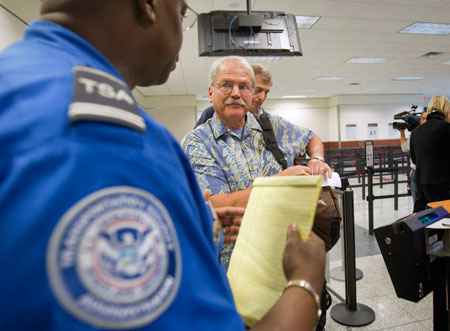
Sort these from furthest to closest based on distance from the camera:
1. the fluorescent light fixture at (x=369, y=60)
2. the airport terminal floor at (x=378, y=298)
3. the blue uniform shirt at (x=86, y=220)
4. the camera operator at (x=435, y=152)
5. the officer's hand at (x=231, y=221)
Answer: the fluorescent light fixture at (x=369, y=60) → the camera operator at (x=435, y=152) → the airport terminal floor at (x=378, y=298) → the officer's hand at (x=231, y=221) → the blue uniform shirt at (x=86, y=220)

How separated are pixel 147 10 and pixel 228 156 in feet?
2.72

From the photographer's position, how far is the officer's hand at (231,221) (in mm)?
850

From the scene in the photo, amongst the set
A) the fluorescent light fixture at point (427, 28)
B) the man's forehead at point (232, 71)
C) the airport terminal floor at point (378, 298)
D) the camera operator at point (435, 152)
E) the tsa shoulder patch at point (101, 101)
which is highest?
the fluorescent light fixture at point (427, 28)

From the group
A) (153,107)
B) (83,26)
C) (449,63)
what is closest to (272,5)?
(83,26)

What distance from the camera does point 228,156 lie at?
4.04 ft

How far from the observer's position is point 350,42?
20.9 ft

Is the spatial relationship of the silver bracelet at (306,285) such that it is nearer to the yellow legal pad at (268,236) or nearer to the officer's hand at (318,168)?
the yellow legal pad at (268,236)

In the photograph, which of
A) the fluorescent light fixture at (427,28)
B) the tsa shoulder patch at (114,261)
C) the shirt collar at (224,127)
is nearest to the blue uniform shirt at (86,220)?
the tsa shoulder patch at (114,261)

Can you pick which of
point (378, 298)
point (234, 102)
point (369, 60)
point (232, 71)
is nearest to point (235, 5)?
point (232, 71)

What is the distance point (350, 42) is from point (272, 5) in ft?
9.78

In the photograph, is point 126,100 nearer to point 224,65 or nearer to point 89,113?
point 89,113

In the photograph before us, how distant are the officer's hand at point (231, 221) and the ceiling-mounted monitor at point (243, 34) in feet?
9.76

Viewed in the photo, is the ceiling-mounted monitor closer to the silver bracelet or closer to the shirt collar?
the shirt collar

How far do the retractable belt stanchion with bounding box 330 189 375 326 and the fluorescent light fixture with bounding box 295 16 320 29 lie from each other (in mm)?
4007
